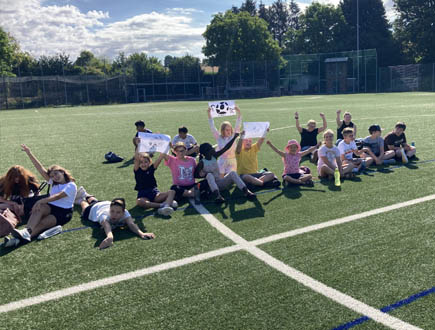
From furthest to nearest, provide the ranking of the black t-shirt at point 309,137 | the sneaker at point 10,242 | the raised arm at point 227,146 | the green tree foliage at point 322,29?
1. the green tree foliage at point 322,29
2. the black t-shirt at point 309,137
3. the raised arm at point 227,146
4. the sneaker at point 10,242

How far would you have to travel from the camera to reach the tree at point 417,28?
2665 inches

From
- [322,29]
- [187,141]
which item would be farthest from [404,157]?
[322,29]

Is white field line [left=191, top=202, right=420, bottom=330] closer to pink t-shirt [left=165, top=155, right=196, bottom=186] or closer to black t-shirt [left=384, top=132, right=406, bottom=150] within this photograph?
pink t-shirt [left=165, top=155, right=196, bottom=186]

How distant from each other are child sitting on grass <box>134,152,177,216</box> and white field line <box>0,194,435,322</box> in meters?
0.85

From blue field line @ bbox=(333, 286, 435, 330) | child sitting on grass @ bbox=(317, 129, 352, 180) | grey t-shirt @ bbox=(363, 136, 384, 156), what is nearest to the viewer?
blue field line @ bbox=(333, 286, 435, 330)

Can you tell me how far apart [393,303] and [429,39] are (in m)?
76.1

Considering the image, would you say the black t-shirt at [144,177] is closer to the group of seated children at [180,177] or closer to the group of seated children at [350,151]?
the group of seated children at [180,177]

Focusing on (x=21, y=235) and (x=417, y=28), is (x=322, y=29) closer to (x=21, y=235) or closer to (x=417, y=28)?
(x=417, y=28)

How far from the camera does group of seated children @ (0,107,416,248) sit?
6.39 metres

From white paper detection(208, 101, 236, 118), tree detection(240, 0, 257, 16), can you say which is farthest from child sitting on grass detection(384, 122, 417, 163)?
tree detection(240, 0, 257, 16)

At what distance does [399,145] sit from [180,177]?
663 cm

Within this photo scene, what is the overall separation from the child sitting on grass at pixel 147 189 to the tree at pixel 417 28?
74.0 meters

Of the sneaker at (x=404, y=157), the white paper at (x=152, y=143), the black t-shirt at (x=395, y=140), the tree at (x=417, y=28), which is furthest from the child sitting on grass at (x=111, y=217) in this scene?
the tree at (x=417, y=28)

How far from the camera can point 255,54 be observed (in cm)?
7088
